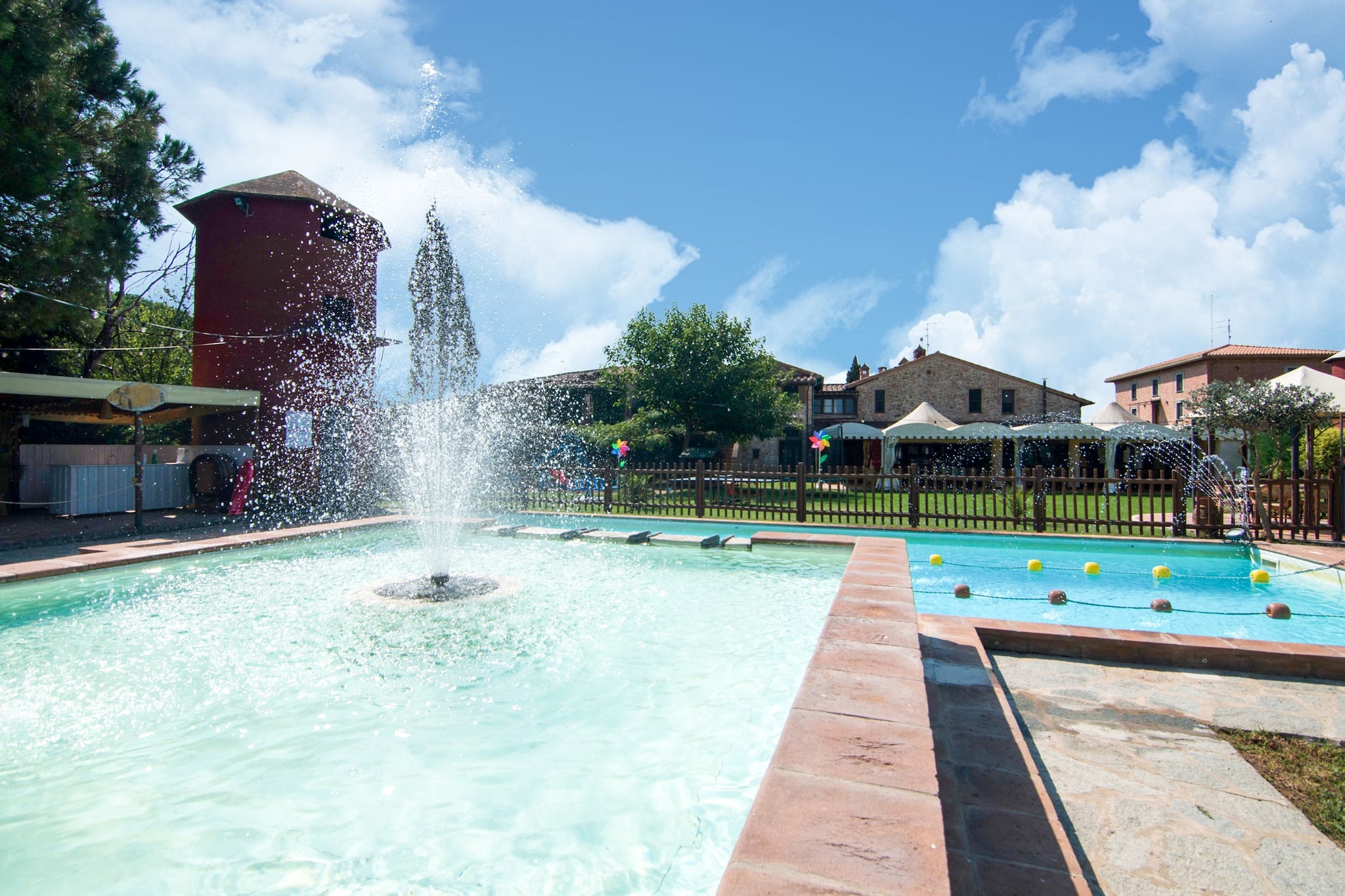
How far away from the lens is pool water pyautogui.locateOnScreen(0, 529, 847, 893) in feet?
8.89

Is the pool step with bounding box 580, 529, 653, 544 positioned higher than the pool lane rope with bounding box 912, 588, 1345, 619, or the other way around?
the pool step with bounding box 580, 529, 653, 544

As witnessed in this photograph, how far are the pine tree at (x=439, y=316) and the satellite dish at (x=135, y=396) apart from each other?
4.49 m

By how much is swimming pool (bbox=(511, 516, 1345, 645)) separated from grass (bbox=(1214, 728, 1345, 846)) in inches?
137

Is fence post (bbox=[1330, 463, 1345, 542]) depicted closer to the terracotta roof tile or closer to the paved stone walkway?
the paved stone walkway

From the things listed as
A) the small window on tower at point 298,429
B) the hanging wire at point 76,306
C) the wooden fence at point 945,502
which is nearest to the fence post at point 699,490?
the wooden fence at point 945,502

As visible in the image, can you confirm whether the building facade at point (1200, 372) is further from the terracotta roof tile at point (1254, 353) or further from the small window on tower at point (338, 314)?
the small window on tower at point (338, 314)

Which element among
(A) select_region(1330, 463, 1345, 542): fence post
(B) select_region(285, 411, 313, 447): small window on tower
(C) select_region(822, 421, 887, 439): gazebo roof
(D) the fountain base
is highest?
(C) select_region(822, 421, 887, 439): gazebo roof

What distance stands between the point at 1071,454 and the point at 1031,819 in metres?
31.1

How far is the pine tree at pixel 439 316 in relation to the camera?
1465 cm

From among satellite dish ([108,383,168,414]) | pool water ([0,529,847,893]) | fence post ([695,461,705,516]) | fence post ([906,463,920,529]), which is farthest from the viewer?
fence post ([695,461,705,516])

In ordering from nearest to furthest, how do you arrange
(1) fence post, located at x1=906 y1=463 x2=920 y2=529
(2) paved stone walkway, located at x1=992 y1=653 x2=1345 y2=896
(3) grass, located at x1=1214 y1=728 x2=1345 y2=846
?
(2) paved stone walkway, located at x1=992 y1=653 x2=1345 y2=896 < (3) grass, located at x1=1214 y1=728 x2=1345 y2=846 < (1) fence post, located at x1=906 y1=463 x2=920 y2=529

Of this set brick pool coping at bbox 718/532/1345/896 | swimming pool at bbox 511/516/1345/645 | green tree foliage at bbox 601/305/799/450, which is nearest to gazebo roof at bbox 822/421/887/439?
green tree foliage at bbox 601/305/799/450

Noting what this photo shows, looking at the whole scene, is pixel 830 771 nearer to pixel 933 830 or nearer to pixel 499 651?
pixel 933 830

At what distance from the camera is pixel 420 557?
9602 mm
